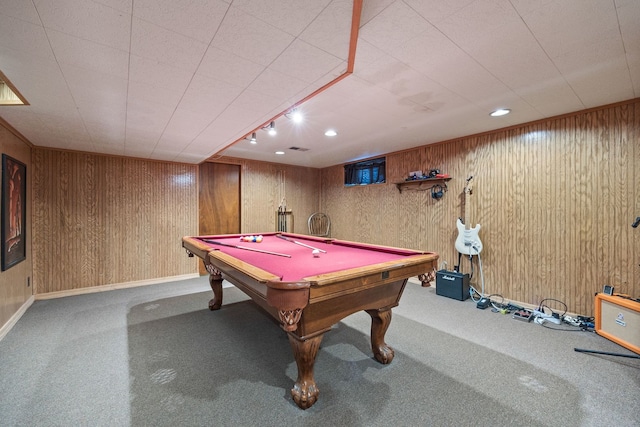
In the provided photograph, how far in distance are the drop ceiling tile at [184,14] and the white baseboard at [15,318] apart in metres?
3.38

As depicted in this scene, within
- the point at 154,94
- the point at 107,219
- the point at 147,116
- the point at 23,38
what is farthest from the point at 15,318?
the point at 23,38

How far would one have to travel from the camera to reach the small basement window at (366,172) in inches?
210

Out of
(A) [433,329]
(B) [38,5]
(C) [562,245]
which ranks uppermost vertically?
(B) [38,5]

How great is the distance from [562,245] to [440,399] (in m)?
2.67

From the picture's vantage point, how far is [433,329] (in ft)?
9.11

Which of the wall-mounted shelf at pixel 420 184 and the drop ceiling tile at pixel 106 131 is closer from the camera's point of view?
the drop ceiling tile at pixel 106 131

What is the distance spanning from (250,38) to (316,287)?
4.56 feet

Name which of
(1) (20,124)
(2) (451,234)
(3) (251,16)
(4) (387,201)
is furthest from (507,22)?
(1) (20,124)

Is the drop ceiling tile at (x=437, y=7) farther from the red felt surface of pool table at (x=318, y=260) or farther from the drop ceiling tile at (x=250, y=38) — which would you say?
the red felt surface of pool table at (x=318, y=260)

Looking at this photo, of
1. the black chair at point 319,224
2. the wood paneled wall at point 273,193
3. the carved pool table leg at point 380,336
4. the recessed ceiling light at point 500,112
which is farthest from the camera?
the black chair at point 319,224

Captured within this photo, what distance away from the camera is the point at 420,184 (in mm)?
4574

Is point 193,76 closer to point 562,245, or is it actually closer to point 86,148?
point 86,148

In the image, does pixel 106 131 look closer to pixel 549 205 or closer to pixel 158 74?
pixel 158 74

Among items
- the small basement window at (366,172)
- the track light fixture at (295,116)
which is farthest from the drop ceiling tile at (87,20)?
the small basement window at (366,172)
